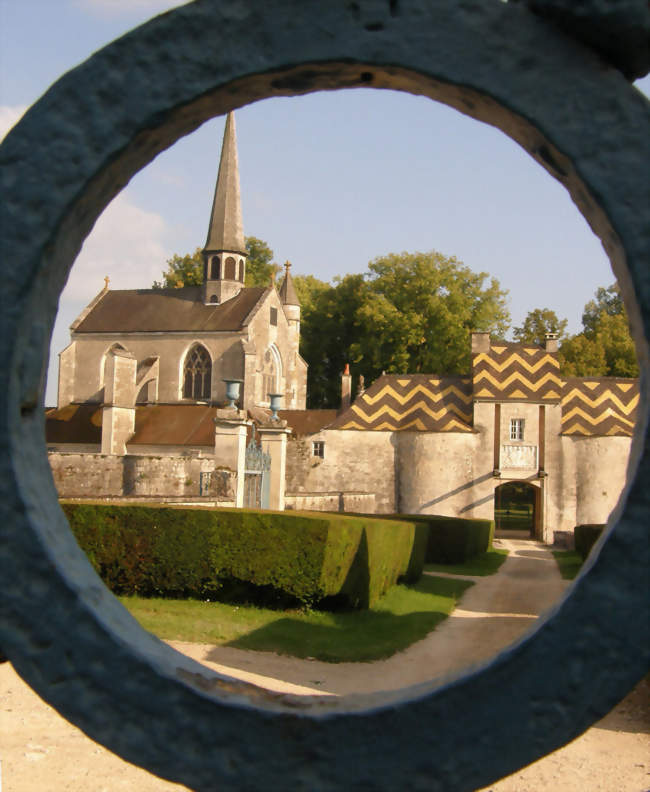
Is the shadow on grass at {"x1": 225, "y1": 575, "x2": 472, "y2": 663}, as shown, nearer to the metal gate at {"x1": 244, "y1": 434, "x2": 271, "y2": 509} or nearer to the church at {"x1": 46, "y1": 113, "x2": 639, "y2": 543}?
the church at {"x1": 46, "y1": 113, "x2": 639, "y2": 543}

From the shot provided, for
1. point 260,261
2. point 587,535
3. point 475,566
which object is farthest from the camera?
point 260,261

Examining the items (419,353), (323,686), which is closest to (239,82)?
(323,686)

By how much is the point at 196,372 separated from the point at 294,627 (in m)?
34.1

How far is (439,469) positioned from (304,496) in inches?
249

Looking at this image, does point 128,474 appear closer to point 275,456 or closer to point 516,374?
point 275,456

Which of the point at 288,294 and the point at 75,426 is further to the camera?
the point at 288,294

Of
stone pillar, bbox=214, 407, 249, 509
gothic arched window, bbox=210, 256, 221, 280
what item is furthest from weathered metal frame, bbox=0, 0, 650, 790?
gothic arched window, bbox=210, 256, 221, 280

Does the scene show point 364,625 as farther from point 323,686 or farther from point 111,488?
point 111,488

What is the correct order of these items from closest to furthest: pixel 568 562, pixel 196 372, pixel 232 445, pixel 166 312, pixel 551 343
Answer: pixel 232 445, pixel 568 562, pixel 551 343, pixel 196 372, pixel 166 312

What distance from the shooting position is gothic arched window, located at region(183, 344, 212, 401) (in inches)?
1682

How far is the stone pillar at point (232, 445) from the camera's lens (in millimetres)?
18266

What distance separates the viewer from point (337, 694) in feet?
22.7

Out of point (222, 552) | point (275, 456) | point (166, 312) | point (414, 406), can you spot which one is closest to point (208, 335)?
point (166, 312)

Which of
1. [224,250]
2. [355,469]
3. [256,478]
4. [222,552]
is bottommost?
[222,552]
